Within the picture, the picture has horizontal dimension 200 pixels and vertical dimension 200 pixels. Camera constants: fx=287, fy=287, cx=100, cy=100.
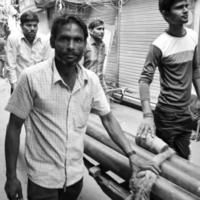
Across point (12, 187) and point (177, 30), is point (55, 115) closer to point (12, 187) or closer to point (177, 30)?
point (12, 187)

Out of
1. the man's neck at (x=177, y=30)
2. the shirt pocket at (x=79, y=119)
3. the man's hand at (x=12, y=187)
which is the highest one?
the man's neck at (x=177, y=30)

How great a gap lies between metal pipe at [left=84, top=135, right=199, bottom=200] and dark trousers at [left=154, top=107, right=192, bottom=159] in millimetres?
461

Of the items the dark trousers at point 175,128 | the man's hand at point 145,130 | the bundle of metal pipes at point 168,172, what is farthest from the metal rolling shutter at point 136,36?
the man's hand at point 145,130

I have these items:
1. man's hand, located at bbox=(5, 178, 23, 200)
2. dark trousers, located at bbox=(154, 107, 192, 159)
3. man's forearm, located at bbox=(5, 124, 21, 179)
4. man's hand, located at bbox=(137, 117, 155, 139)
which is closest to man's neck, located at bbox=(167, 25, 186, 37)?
dark trousers, located at bbox=(154, 107, 192, 159)

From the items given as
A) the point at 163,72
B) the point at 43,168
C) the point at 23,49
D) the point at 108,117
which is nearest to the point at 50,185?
the point at 43,168

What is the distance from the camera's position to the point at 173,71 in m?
2.10

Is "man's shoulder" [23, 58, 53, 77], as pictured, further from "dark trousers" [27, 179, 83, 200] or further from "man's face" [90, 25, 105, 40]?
"man's face" [90, 25, 105, 40]

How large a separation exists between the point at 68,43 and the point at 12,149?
2.08 feet

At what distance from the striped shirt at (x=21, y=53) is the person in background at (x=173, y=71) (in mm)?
2340

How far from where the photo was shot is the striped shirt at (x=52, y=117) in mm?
1473

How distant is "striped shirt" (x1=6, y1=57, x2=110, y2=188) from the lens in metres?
1.47

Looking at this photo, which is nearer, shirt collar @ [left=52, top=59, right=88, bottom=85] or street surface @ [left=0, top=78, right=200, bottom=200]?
shirt collar @ [left=52, top=59, right=88, bottom=85]

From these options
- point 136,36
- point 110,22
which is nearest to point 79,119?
point 136,36

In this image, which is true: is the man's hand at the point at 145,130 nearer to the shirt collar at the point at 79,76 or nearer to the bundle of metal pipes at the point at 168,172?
the bundle of metal pipes at the point at 168,172
